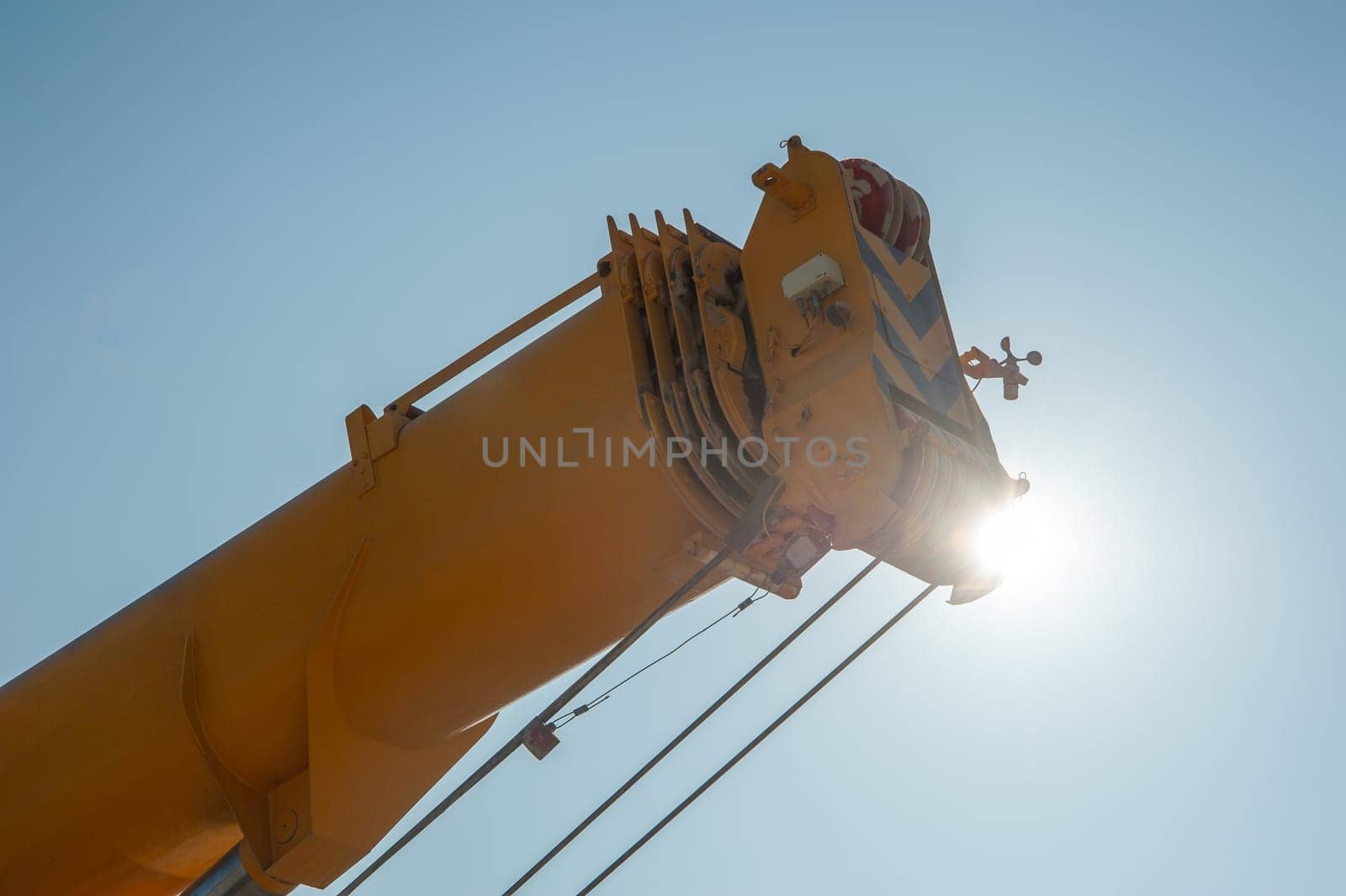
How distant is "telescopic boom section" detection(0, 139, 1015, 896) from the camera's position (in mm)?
3807

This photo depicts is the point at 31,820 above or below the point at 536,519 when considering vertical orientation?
above

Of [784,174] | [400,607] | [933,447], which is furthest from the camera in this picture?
[400,607]

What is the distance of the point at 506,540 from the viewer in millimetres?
4129

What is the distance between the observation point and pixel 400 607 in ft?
14.0

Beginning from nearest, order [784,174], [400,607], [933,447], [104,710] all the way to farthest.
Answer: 1. [933,447]
2. [784,174]
3. [400,607]
4. [104,710]

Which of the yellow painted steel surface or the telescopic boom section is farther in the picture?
the yellow painted steel surface

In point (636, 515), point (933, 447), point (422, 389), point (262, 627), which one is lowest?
point (933, 447)

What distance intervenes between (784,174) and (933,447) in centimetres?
87

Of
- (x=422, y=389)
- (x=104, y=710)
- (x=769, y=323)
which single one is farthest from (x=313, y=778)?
(x=769, y=323)

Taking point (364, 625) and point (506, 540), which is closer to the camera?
point (506, 540)

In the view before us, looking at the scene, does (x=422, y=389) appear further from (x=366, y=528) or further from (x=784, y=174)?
(x=784, y=174)

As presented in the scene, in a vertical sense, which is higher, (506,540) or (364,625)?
(364,625)

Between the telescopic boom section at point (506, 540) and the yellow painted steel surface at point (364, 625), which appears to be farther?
the yellow painted steel surface at point (364, 625)

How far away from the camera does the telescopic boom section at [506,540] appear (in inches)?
150
